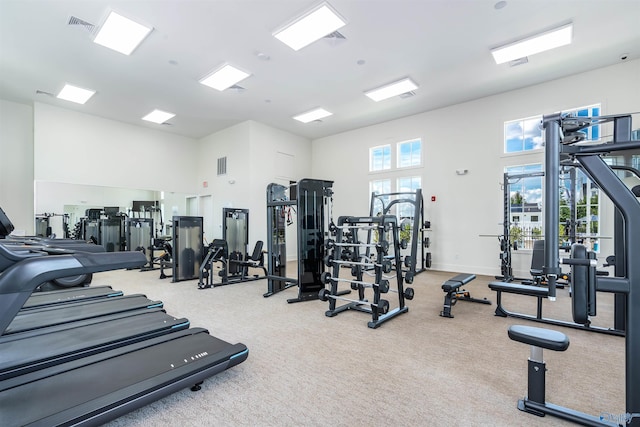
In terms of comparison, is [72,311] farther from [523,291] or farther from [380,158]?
[380,158]

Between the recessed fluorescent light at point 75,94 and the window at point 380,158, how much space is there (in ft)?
22.0

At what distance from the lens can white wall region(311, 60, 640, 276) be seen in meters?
5.36

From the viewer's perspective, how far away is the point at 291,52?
4.77 metres

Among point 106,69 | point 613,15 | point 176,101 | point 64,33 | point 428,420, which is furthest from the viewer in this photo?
point 176,101

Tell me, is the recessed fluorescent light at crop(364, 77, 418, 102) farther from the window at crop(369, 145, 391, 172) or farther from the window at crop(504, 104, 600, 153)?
the window at crop(504, 104, 600, 153)

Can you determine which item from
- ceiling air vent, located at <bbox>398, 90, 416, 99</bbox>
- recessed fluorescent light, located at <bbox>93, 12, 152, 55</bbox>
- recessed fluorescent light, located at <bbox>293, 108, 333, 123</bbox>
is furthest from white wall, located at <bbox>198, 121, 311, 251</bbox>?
ceiling air vent, located at <bbox>398, 90, 416, 99</bbox>

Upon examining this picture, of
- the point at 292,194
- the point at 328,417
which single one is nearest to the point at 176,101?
the point at 292,194

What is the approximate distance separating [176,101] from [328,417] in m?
7.02

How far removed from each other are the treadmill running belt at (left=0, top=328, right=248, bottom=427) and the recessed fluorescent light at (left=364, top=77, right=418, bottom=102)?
550cm

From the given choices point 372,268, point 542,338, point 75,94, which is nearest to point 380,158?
point 372,268

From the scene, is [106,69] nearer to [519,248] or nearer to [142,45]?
[142,45]

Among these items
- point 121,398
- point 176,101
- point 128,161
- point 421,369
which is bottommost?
point 421,369

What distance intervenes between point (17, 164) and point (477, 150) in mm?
10651

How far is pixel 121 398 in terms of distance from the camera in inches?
63.8
